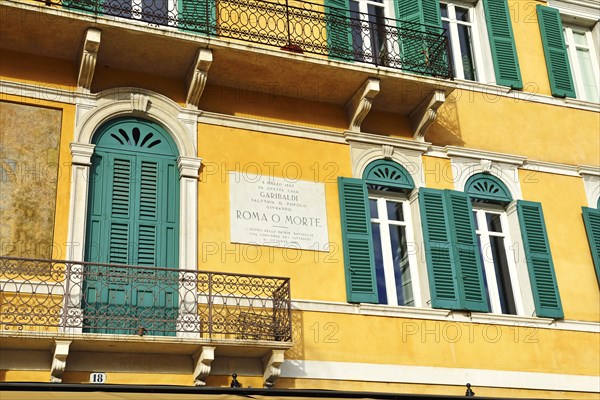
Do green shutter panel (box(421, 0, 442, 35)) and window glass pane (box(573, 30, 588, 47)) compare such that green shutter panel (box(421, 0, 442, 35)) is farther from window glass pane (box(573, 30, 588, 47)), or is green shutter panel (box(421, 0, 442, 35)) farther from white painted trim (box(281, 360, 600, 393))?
white painted trim (box(281, 360, 600, 393))

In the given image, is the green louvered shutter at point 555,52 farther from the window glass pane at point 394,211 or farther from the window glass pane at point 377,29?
the window glass pane at point 394,211

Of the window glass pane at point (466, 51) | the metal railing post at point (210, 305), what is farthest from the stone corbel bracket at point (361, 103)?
the metal railing post at point (210, 305)

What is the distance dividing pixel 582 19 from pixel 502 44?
1900 mm

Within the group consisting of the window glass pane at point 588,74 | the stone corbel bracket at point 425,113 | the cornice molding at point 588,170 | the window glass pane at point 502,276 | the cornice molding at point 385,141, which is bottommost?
the window glass pane at point 502,276

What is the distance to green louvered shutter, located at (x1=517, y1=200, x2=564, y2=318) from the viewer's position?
11.9 meters

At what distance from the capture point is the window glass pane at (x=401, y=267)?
1166 cm

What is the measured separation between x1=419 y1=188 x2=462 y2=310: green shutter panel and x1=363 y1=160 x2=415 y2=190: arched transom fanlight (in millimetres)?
273

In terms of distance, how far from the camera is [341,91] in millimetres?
12086

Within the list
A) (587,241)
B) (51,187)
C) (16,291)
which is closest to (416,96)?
(587,241)

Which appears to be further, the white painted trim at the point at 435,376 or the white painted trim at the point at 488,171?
the white painted trim at the point at 488,171

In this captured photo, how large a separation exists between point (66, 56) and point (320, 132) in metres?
3.36

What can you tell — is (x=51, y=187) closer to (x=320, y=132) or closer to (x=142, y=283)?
(x=142, y=283)

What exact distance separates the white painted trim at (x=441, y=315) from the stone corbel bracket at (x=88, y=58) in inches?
143

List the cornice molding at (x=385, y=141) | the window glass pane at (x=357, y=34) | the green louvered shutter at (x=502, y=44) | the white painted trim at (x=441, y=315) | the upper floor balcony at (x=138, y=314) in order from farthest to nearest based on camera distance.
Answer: the green louvered shutter at (x=502, y=44) < the window glass pane at (x=357, y=34) < the cornice molding at (x=385, y=141) < the white painted trim at (x=441, y=315) < the upper floor balcony at (x=138, y=314)
